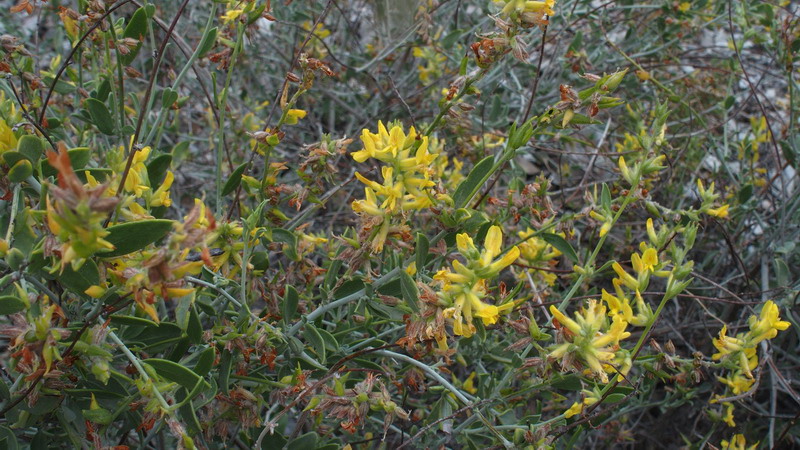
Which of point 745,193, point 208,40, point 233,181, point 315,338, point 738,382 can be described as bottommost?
point 738,382

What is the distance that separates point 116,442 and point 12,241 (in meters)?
0.61

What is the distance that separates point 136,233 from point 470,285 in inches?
22.2

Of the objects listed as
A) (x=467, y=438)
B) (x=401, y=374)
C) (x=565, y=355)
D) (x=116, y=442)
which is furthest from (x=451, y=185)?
(x=116, y=442)

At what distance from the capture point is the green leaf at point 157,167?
1460 millimetres

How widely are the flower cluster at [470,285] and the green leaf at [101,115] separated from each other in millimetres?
929

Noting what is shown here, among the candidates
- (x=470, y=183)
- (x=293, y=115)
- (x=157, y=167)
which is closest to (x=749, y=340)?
(x=470, y=183)

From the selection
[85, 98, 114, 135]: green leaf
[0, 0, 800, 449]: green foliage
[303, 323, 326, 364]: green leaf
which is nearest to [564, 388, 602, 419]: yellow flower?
[0, 0, 800, 449]: green foliage

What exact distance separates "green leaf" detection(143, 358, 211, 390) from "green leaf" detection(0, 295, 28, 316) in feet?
0.76

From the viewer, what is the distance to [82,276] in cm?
111

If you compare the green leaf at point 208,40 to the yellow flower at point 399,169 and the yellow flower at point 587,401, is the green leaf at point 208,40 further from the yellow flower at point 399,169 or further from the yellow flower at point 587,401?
the yellow flower at point 587,401

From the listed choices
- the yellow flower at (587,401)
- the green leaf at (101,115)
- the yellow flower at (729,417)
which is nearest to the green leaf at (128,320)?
the green leaf at (101,115)

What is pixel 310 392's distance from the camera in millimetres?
1434

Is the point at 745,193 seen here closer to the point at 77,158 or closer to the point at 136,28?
the point at 136,28

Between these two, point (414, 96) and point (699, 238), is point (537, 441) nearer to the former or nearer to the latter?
point (699, 238)
